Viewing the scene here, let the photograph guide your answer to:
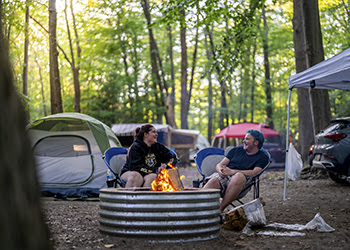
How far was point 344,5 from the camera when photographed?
71.1ft

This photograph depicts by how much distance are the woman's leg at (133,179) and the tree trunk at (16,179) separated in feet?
Answer: 14.6

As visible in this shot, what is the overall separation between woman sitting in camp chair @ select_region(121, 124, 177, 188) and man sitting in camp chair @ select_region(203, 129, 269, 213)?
76 cm

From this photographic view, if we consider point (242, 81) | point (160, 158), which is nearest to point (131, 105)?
point (242, 81)

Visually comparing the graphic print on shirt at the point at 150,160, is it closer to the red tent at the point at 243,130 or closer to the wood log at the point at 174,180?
the wood log at the point at 174,180

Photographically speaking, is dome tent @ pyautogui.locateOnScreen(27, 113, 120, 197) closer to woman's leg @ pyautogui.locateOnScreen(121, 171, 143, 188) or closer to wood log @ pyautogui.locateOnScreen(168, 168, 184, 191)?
woman's leg @ pyautogui.locateOnScreen(121, 171, 143, 188)

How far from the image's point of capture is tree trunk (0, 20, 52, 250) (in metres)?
1.60

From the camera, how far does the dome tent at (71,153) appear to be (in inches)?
373

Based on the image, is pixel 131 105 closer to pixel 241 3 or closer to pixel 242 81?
pixel 242 81

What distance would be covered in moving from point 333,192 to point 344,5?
14833 millimetres

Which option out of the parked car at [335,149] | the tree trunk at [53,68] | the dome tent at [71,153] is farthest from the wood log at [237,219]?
the tree trunk at [53,68]

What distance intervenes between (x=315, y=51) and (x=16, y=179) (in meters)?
10.8

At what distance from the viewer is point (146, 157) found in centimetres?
659

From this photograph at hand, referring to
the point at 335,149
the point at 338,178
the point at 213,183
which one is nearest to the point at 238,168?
the point at 213,183

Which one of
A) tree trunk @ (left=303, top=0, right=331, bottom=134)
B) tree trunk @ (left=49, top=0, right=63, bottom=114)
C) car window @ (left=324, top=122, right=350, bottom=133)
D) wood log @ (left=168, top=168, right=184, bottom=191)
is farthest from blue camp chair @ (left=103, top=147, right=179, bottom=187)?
tree trunk @ (left=49, top=0, right=63, bottom=114)
